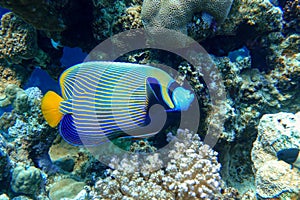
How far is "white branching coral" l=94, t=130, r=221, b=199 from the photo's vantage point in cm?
225

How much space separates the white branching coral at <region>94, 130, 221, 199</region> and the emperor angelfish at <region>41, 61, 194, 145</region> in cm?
65

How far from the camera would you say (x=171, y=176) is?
7.98ft

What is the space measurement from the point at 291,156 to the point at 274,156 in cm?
16

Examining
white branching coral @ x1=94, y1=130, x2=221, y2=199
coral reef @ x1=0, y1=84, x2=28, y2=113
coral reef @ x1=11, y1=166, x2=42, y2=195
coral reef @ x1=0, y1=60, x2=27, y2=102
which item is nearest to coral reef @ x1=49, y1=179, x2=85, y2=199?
coral reef @ x1=11, y1=166, x2=42, y2=195

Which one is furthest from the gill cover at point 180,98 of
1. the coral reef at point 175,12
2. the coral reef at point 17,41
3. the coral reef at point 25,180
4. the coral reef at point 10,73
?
the coral reef at point 10,73

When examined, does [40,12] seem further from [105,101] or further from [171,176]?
[171,176]

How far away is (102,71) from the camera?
82.0 inches

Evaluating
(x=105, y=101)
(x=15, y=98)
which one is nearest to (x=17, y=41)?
(x=15, y=98)

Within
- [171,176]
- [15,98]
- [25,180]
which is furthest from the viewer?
[15,98]

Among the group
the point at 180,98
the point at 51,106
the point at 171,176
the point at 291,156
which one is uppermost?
the point at 180,98

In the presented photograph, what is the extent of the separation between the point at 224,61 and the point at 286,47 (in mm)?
1245

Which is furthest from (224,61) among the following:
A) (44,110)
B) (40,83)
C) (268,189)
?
(40,83)

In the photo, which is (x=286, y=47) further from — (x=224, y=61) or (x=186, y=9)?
(x=186, y=9)

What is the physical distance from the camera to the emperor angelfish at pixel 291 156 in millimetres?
2402
